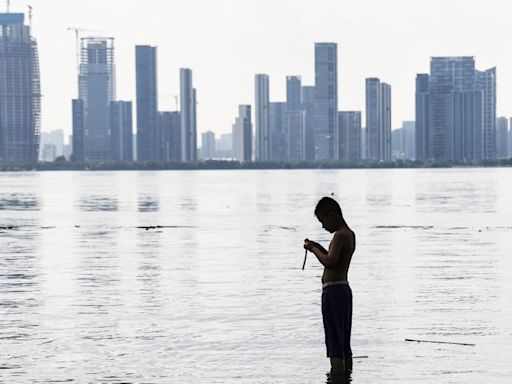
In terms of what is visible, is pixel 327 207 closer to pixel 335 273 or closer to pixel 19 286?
pixel 335 273

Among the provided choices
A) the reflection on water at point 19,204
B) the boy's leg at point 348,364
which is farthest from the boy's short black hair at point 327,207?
the reflection on water at point 19,204

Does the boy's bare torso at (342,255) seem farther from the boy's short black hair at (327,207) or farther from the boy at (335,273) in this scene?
the boy's short black hair at (327,207)

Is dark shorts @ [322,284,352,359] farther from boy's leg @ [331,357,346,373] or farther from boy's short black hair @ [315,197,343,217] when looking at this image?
boy's short black hair @ [315,197,343,217]

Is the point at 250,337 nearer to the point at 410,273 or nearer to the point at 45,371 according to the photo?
the point at 45,371

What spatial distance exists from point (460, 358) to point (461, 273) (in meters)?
15.4

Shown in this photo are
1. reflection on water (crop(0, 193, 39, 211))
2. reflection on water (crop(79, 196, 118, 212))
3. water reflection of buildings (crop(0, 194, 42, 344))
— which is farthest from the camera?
reflection on water (crop(0, 193, 39, 211))

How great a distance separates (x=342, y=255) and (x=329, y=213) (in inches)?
23.5

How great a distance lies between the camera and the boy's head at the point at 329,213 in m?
14.5

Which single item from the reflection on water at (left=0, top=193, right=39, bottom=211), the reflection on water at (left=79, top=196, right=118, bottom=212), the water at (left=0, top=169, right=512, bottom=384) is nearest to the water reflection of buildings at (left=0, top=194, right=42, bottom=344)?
the water at (left=0, top=169, right=512, bottom=384)

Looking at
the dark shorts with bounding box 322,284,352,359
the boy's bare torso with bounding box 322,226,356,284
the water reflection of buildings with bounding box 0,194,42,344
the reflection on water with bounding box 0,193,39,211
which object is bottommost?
the reflection on water with bounding box 0,193,39,211

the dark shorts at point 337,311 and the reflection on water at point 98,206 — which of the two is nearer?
the dark shorts at point 337,311

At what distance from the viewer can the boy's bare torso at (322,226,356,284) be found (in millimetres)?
14516

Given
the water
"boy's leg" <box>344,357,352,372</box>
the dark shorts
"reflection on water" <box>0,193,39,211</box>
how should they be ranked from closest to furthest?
1. the dark shorts
2. "boy's leg" <box>344,357,352,372</box>
3. the water
4. "reflection on water" <box>0,193,39,211</box>

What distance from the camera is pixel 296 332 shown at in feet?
71.1
